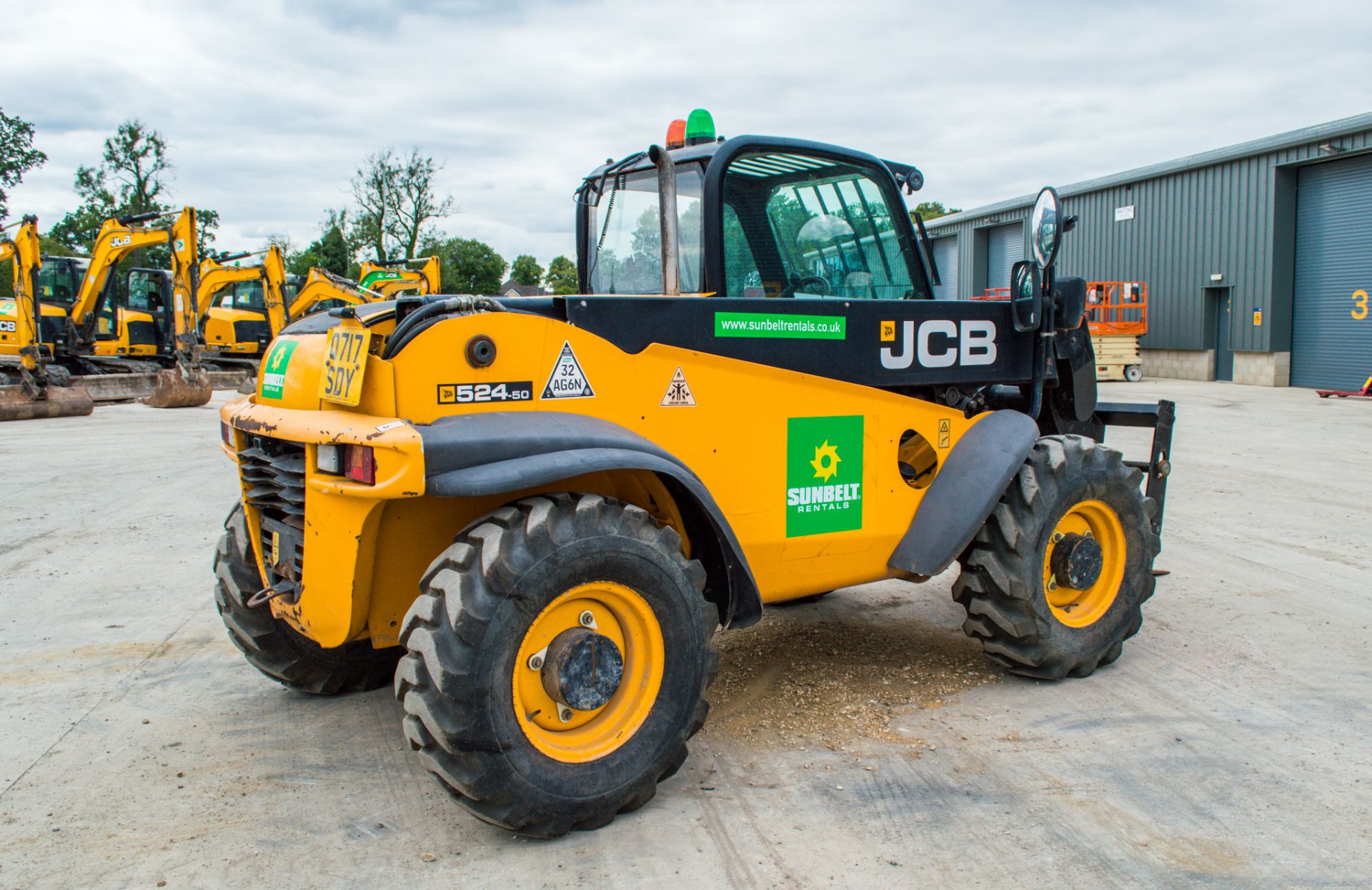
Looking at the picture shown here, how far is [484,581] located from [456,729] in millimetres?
417

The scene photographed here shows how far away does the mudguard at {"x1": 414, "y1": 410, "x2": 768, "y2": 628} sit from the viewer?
9.52 feet

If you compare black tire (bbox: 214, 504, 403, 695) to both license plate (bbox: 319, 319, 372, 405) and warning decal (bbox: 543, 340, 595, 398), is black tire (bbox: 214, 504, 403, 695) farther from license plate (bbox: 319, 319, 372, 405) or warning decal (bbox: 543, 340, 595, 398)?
warning decal (bbox: 543, 340, 595, 398)

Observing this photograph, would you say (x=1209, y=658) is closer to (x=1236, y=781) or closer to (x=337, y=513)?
(x=1236, y=781)

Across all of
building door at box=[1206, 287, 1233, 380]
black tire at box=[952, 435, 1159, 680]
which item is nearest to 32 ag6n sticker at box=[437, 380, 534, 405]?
black tire at box=[952, 435, 1159, 680]

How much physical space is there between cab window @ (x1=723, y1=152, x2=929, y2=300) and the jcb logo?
23 centimetres

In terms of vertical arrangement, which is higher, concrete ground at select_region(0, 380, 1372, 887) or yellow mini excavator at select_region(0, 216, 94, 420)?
yellow mini excavator at select_region(0, 216, 94, 420)

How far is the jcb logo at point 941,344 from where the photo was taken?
4219mm

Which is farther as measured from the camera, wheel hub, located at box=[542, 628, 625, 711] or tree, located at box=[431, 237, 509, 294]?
tree, located at box=[431, 237, 509, 294]

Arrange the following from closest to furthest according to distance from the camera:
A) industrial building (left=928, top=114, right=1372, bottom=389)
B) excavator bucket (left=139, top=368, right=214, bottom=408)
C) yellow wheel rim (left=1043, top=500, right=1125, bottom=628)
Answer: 1. yellow wheel rim (left=1043, top=500, right=1125, bottom=628)
2. excavator bucket (left=139, top=368, right=214, bottom=408)
3. industrial building (left=928, top=114, right=1372, bottom=389)

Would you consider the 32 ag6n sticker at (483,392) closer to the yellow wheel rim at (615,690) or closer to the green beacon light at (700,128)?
the yellow wheel rim at (615,690)

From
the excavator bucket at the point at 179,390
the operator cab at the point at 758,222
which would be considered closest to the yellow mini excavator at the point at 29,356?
the excavator bucket at the point at 179,390

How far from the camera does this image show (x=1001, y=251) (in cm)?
3444

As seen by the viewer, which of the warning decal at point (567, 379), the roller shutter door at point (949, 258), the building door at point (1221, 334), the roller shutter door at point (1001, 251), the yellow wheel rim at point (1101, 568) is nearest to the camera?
the warning decal at point (567, 379)

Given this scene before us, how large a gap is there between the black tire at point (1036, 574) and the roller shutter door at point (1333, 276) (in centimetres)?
2076
